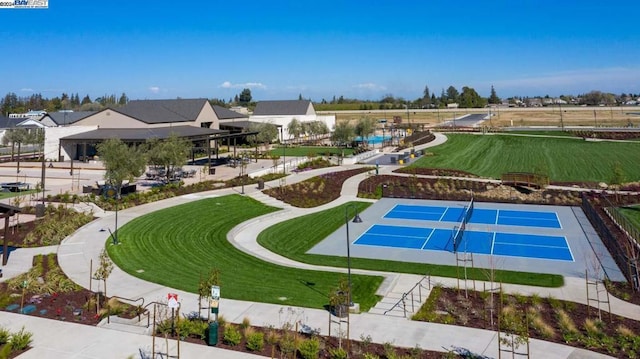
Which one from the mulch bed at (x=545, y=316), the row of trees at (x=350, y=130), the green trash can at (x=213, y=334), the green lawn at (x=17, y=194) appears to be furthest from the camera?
the row of trees at (x=350, y=130)

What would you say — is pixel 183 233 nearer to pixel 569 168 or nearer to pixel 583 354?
pixel 583 354

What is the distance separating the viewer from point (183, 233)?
90.3 feet

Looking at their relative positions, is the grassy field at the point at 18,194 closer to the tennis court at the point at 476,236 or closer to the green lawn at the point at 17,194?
the green lawn at the point at 17,194

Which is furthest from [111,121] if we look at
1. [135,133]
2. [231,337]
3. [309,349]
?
[309,349]

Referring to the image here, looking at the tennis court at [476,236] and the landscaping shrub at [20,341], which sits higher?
the tennis court at [476,236]

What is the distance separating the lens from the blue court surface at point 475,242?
25.2m

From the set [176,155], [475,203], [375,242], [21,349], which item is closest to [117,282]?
[21,349]

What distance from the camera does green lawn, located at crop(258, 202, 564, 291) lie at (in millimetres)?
20844

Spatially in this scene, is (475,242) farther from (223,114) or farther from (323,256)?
(223,114)

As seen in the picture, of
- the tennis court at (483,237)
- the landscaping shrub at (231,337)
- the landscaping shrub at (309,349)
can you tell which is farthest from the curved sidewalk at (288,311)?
the tennis court at (483,237)

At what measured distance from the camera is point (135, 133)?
202 ft

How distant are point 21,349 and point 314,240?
16.7m

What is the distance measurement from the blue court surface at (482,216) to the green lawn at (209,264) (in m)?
12.0

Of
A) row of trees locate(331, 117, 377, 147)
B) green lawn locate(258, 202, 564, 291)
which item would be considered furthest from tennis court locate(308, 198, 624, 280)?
row of trees locate(331, 117, 377, 147)
